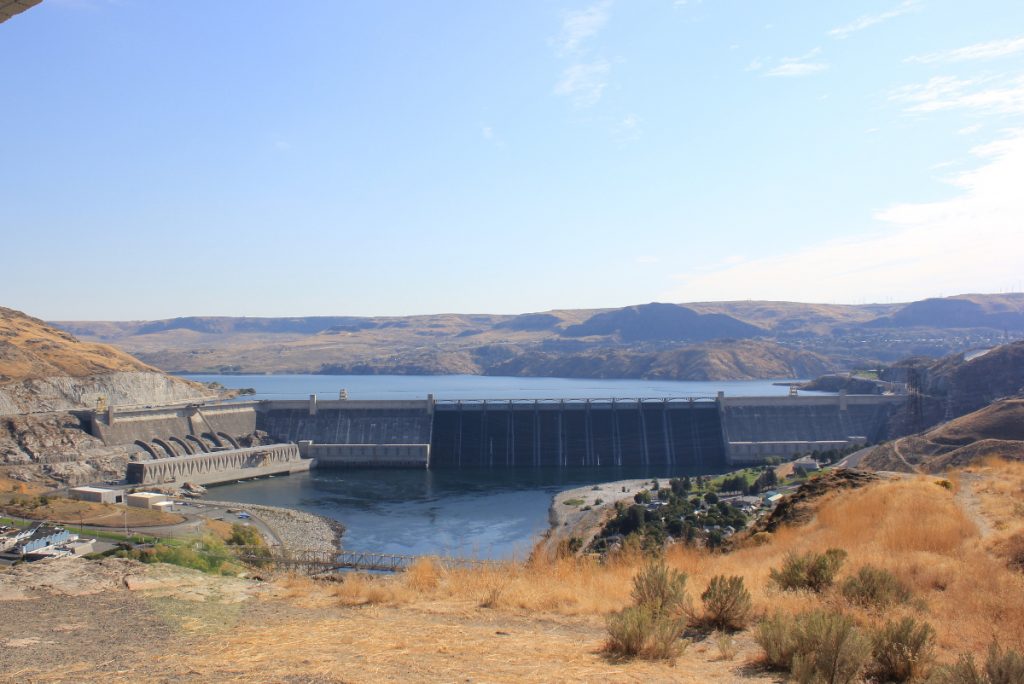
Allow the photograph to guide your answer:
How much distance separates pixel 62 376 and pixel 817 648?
65625mm

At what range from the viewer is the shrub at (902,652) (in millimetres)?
5008

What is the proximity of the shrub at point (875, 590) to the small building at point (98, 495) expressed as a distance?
40.6 m

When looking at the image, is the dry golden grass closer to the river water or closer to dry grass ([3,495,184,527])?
the river water

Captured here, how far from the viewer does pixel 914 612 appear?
6410 millimetres

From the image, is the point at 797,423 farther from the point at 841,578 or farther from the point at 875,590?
the point at 875,590

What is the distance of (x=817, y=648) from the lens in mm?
5125

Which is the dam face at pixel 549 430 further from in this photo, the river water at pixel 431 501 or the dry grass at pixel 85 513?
the dry grass at pixel 85 513

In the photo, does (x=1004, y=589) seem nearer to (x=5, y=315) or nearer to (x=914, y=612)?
(x=914, y=612)

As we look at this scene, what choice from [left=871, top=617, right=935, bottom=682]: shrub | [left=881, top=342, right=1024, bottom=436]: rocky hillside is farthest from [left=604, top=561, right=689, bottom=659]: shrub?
[left=881, top=342, right=1024, bottom=436]: rocky hillside

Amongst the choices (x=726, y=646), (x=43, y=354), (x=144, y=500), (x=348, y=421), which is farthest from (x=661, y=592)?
(x=43, y=354)

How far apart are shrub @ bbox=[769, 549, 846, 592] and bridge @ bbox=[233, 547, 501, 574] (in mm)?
3074

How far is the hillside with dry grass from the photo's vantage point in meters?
5.22

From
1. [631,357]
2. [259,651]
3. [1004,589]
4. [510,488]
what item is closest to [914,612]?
[1004,589]

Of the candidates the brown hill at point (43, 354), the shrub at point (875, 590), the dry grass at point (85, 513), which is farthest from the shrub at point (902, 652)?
the brown hill at point (43, 354)
